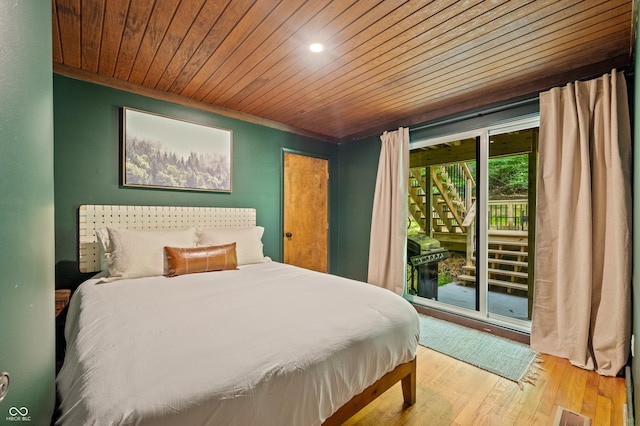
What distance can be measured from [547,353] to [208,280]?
9.48 feet

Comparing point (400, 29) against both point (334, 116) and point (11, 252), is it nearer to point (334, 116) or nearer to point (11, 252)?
point (334, 116)

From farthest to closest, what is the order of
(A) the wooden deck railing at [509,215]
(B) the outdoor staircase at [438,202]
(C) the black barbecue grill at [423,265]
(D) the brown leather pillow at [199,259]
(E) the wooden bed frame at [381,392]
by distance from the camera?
(B) the outdoor staircase at [438,202] < (A) the wooden deck railing at [509,215] < (C) the black barbecue grill at [423,265] < (D) the brown leather pillow at [199,259] < (E) the wooden bed frame at [381,392]

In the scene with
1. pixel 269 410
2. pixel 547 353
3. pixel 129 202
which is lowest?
pixel 547 353

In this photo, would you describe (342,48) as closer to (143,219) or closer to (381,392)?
(381,392)

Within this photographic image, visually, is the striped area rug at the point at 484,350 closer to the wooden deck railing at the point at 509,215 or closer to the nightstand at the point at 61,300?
the wooden deck railing at the point at 509,215

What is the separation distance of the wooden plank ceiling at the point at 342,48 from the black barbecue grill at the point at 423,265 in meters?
1.86

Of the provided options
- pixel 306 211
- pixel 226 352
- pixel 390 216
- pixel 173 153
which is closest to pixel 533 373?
pixel 390 216

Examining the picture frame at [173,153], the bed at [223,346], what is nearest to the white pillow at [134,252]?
the bed at [223,346]

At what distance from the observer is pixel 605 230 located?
7.02 ft

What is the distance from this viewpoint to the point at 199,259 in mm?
2377

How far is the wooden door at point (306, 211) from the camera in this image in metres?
3.90

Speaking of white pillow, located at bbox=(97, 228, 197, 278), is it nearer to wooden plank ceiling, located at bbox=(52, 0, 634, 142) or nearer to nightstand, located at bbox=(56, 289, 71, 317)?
nightstand, located at bbox=(56, 289, 71, 317)

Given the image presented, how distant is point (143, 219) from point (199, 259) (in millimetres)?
835

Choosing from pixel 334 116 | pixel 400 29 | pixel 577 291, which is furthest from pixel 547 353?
pixel 334 116
